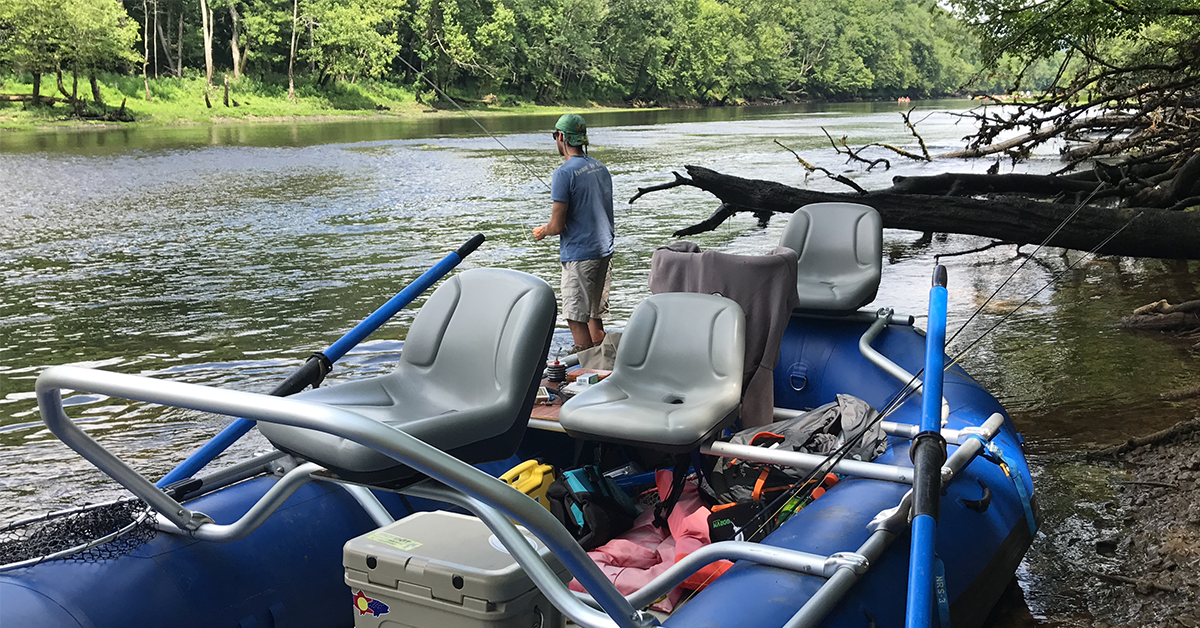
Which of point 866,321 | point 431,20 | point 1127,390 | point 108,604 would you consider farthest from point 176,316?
point 431,20

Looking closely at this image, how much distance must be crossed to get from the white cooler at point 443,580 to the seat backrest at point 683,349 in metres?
1.31

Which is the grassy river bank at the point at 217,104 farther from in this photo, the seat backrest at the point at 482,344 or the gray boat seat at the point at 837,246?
the seat backrest at the point at 482,344

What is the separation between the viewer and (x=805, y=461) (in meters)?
3.21

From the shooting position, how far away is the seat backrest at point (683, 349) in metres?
3.54

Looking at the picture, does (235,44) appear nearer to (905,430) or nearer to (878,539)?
(905,430)

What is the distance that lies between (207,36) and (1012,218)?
126 feet

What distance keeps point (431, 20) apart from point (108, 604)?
4228 centimetres

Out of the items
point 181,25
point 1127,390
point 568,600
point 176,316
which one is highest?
point 181,25

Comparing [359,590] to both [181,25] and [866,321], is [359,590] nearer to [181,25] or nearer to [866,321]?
[866,321]

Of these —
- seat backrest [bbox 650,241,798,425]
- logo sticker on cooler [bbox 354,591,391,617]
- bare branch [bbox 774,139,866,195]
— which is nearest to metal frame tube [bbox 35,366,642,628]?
logo sticker on cooler [bbox 354,591,391,617]

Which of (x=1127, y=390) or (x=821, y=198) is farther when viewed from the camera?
(x=821, y=198)

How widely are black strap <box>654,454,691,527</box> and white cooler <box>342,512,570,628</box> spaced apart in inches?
46.2

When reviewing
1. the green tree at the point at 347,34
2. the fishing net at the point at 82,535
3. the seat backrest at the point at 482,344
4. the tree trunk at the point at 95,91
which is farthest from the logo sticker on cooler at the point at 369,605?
the green tree at the point at 347,34

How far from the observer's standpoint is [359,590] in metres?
2.32
